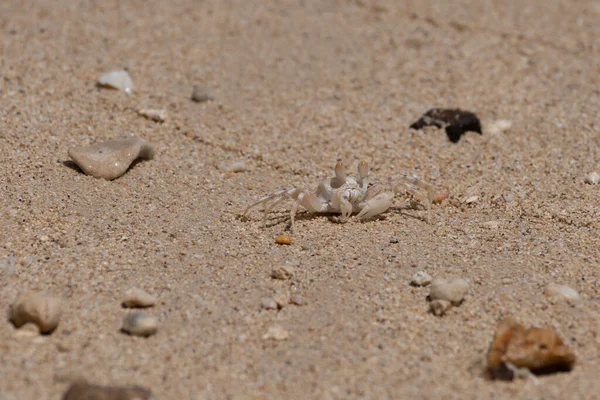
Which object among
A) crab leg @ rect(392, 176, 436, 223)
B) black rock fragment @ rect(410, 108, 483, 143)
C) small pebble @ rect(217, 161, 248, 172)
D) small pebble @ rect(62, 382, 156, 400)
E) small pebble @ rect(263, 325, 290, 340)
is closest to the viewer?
small pebble @ rect(62, 382, 156, 400)

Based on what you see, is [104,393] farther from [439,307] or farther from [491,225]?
[491,225]

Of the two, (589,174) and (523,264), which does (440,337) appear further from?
(589,174)

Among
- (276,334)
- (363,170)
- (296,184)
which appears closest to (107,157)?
(296,184)

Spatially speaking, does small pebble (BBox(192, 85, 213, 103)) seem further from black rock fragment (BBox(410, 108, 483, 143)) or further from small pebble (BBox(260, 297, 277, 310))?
small pebble (BBox(260, 297, 277, 310))

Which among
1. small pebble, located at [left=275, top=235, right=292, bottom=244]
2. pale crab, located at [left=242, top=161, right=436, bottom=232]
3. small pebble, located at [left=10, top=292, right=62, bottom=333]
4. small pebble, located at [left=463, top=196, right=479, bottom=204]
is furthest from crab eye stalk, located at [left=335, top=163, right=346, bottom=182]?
small pebble, located at [left=10, top=292, right=62, bottom=333]

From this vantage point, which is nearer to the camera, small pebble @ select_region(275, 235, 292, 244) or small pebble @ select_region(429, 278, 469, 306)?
small pebble @ select_region(429, 278, 469, 306)

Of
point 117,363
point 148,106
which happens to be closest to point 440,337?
point 117,363
